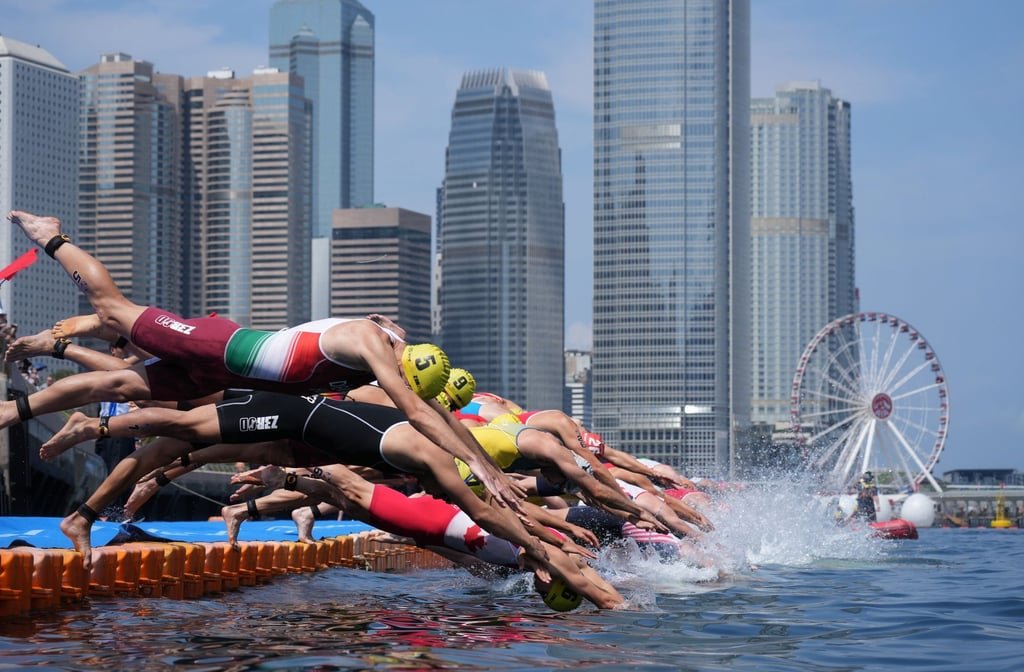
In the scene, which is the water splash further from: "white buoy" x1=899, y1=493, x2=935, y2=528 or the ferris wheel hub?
the ferris wheel hub

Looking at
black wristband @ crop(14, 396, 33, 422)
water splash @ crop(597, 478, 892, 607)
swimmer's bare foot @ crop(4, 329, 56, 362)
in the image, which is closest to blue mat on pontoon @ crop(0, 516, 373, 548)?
black wristband @ crop(14, 396, 33, 422)

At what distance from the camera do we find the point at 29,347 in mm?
11391

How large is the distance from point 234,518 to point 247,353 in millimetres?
4315

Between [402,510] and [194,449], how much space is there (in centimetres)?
171

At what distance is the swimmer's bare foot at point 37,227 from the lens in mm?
10430

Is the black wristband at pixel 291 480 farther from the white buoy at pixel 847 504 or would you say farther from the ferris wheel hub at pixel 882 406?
the ferris wheel hub at pixel 882 406

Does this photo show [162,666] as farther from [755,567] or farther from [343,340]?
[755,567]

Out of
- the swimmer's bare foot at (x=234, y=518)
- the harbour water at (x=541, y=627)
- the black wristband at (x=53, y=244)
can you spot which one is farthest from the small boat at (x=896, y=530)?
the black wristband at (x=53, y=244)

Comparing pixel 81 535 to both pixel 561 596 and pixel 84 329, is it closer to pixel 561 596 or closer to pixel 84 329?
pixel 84 329

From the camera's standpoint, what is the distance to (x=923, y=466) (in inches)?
3728

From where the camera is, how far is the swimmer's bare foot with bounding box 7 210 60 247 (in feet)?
34.2

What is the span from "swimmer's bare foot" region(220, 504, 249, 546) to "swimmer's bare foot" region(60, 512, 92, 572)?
307 centimetres

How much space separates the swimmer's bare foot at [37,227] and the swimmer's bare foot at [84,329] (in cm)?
86

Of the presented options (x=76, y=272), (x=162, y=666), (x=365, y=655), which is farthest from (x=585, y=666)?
(x=76, y=272)
